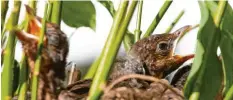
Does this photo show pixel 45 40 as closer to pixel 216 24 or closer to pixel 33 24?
pixel 33 24

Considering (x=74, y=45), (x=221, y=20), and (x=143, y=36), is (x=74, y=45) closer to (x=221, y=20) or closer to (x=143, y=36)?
(x=143, y=36)

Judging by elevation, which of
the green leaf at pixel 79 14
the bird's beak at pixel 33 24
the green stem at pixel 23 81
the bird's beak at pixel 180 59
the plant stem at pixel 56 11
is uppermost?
the green leaf at pixel 79 14

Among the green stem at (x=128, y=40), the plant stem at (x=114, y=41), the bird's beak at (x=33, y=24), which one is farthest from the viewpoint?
the green stem at (x=128, y=40)

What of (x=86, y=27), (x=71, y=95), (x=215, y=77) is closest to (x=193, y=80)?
(x=215, y=77)

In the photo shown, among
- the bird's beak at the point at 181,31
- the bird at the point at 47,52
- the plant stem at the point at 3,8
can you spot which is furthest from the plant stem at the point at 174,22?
the plant stem at the point at 3,8

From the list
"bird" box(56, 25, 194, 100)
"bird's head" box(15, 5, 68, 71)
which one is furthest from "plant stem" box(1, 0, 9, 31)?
"bird" box(56, 25, 194, 100)

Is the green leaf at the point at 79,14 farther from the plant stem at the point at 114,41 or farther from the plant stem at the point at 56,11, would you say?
the plant stem at the point at 114,41

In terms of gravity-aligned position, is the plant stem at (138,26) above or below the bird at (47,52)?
above
